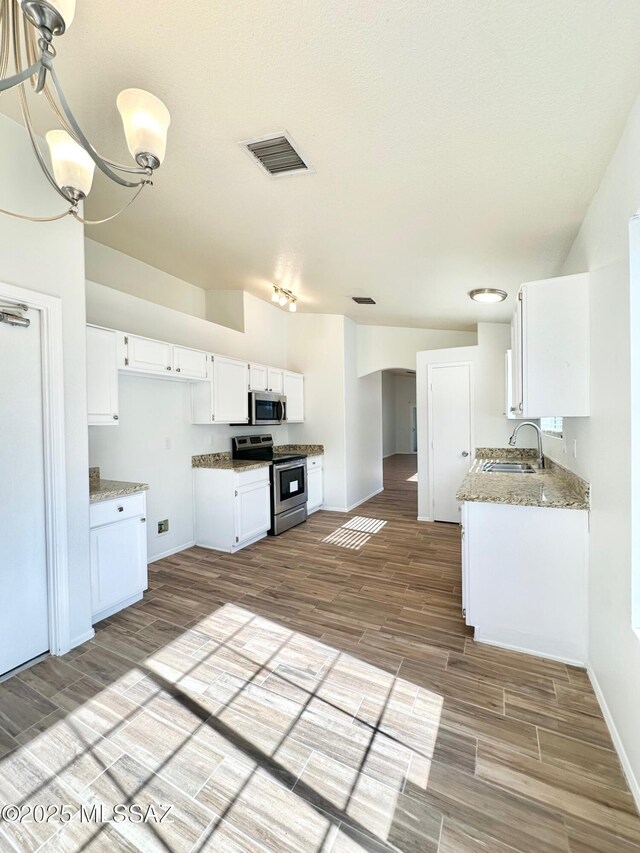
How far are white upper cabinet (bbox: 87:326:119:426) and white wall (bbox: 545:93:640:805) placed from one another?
310cm

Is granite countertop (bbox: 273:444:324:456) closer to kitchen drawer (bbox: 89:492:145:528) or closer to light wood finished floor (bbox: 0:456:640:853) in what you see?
kitchen drawer (bbox: 89:492:145:528)

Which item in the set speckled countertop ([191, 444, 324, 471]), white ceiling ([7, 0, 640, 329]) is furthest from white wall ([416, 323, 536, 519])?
speckled countertop ([191, 444, 324, 471])

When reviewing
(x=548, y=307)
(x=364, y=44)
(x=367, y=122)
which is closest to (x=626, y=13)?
(x=364, y=44)

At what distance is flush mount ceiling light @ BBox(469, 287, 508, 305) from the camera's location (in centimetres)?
365

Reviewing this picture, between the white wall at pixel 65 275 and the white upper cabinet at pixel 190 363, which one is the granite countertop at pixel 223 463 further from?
the white wall at pixel 65 275

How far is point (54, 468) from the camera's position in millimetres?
2281

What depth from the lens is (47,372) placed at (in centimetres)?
225

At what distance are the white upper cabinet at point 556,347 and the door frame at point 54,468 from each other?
2.78 m

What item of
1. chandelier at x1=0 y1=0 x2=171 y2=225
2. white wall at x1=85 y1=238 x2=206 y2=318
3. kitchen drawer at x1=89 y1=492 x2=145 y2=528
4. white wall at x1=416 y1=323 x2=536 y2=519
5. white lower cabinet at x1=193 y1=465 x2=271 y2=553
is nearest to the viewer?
chandelier at x1=0 y1=0 x2=171 y2=225

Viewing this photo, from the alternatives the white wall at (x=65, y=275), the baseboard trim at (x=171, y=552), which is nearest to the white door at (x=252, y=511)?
the baseboard trim at (x=171, y=552)

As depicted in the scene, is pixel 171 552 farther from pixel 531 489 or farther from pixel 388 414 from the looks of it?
pixel 388 414

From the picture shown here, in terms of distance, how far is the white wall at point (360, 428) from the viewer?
5844 millimetres

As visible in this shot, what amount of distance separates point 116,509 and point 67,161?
2136 millimetres

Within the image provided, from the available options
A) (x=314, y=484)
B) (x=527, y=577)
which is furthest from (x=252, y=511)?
(x=527, y=577)
